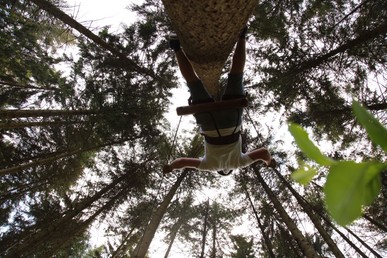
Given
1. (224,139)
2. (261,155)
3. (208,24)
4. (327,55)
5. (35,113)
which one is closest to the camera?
(208,24)

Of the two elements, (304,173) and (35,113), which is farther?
(35,113)

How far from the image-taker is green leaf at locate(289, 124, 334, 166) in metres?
0.29

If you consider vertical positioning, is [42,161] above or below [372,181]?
above

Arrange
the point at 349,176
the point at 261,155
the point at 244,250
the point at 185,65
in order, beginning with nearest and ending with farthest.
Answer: the point at 349,176, the point at 185,65, the point at 261,155, the point at 244,250

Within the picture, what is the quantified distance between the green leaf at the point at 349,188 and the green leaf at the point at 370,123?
0.03 meters

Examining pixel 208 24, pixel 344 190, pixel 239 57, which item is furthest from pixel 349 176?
pixel 239 57

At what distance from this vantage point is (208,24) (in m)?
2.91

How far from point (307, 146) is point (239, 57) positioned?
12.9 ft

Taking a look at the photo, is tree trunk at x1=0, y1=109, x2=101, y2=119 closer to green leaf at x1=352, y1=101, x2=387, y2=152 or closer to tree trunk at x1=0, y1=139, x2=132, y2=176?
tree trunk at x1=0, y1=139, x2=132, y2=176

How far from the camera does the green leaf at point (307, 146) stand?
29cm

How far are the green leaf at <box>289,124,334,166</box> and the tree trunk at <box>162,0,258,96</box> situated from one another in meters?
2.54

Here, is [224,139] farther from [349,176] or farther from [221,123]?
[349,176]

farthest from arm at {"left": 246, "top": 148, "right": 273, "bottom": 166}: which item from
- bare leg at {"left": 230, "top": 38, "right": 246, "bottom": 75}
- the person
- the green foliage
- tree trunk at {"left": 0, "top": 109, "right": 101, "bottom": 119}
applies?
the green foliage

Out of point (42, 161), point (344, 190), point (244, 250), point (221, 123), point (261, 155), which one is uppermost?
point (244, 250)
